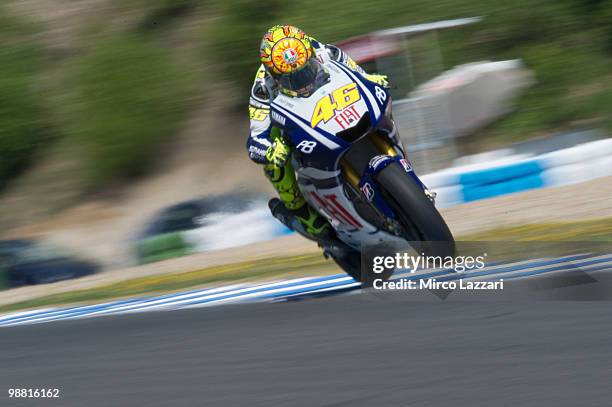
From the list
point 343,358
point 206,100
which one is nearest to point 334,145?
point 343,358

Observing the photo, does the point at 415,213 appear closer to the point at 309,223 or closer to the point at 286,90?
the point at 286,90

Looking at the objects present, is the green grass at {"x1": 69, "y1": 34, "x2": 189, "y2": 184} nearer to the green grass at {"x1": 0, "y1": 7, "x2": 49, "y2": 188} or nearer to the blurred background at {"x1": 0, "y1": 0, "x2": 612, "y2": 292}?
the blurred background at {"x1": 0, "y1": 0, "x2": 612, "y2": 292}

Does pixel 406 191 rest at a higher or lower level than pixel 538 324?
higher

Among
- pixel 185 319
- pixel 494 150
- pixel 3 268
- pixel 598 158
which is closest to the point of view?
pixel 185 319

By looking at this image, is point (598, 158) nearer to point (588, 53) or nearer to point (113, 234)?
point (588, 53)

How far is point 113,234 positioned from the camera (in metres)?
13.7

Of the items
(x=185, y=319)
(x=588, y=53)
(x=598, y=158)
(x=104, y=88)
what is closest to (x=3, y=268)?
(x=104, y=88)

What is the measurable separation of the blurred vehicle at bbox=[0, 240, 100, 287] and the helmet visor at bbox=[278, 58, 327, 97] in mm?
6373

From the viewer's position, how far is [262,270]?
8.77m

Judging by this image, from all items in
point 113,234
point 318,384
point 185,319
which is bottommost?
point 113,234

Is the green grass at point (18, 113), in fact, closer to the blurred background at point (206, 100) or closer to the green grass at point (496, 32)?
the blurred background at point (206, 100)

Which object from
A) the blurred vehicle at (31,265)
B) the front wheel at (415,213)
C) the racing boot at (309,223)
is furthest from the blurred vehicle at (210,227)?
the front wheel at (415,213)

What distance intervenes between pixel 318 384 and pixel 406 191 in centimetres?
174

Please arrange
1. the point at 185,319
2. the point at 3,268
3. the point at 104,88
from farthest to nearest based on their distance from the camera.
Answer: the point at 104,88
the point at 3,268
the point at 185,319
